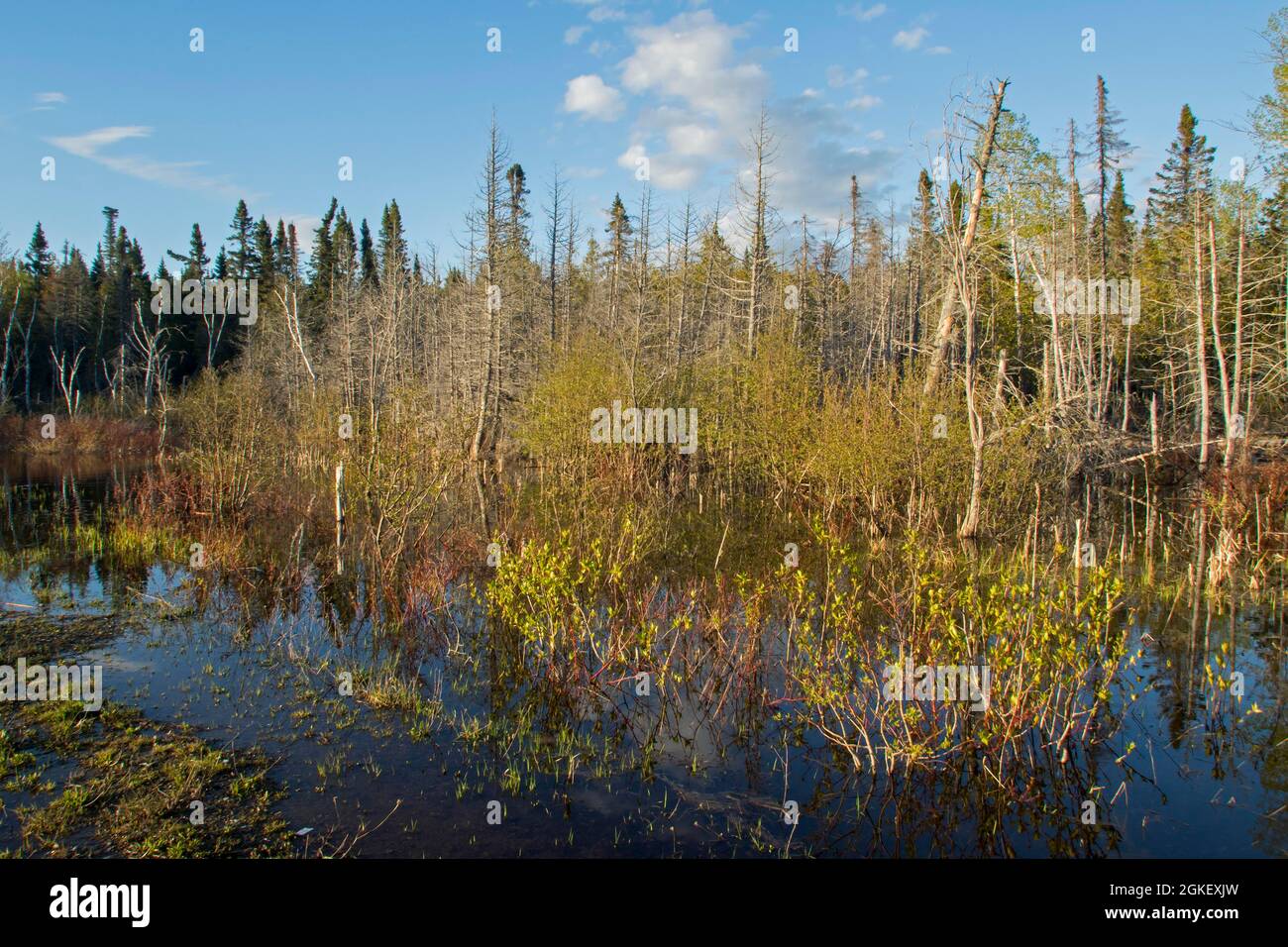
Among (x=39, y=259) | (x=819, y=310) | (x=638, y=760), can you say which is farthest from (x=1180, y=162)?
(x=39, y=259)

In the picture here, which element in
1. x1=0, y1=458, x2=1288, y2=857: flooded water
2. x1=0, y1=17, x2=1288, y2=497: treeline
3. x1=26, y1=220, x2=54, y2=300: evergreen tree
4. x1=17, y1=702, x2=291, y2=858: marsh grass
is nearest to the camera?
x1=17, y1=702, x2=291, y2=858: marsh grass

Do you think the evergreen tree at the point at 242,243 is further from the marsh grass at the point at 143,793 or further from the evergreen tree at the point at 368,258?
the marsh grass at the point at 143,793

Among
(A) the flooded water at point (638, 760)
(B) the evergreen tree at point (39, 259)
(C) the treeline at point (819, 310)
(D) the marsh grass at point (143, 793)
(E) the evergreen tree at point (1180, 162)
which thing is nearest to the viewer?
(D) the marsh grass at point (143, 793)

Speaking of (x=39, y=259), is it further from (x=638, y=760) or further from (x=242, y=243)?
(x=638, y=760)

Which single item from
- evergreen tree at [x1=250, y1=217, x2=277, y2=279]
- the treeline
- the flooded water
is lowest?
the flooded water

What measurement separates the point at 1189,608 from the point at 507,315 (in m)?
29.1

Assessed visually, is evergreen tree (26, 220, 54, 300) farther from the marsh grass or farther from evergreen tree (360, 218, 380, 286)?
the marsh grass

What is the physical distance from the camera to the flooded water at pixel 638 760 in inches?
208

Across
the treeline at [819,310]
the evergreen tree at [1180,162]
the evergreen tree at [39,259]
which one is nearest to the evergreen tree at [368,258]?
the treeline at [819,310]

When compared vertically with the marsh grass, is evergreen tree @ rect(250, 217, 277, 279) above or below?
above

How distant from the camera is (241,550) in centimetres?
1289

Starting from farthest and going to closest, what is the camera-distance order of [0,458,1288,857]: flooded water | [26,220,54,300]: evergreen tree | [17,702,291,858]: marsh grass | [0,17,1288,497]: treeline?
[26,220,54,300]: evergreen tree
[0,17,1288,497]: treeline
[0,458,1288,857]: flooded water
[17,702,291,858]: marsh grass

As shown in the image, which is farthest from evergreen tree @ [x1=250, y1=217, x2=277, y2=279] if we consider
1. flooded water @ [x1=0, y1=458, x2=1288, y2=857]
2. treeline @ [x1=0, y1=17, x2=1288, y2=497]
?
flooded water @ [x1=0, y1=458, x2=1288, y2=857]

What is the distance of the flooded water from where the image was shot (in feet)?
17.4
